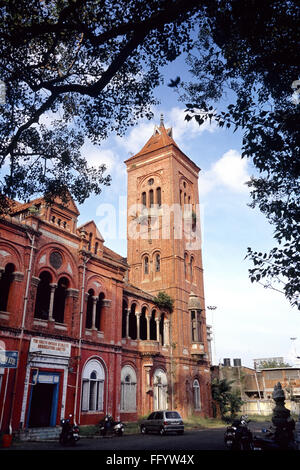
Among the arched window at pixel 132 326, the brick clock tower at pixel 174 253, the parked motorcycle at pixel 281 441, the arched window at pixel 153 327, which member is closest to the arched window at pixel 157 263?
the brick clock tower at pixel 174 253

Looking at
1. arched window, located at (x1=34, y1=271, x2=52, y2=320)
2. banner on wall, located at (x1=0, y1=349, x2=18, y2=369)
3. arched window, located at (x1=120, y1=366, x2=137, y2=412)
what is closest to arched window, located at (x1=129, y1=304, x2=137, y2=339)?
arched window, located at (x1=120, y1=366, x2=137, y2=412)

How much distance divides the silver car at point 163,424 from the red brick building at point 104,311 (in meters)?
2.45

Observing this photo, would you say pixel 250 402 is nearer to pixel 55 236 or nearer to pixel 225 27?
pixel 55 236

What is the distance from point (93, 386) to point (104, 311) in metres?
4.64

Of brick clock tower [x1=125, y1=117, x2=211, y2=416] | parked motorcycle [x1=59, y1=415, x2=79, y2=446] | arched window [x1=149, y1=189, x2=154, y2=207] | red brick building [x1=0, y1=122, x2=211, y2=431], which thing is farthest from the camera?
arched window [x1=149, y1=189, x2=154, y2=207]

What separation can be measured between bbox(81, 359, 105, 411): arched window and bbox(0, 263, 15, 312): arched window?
608 centimetres

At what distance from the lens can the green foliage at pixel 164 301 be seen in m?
30.8

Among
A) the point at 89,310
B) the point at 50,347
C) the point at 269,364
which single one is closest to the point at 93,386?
the point at 50,347

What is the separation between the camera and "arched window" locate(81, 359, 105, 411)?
68.9ft

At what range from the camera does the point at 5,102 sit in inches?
386

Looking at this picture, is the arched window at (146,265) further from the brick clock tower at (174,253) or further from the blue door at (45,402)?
the blue door at (45,402)

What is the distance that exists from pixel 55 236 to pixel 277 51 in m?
16.1

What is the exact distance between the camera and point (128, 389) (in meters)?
25.0

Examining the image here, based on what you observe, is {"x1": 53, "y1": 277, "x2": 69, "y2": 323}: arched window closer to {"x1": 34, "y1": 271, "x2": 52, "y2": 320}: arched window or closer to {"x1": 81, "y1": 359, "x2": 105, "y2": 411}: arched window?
{"x1": 34, "y1": 271, "x2": 52, "y2": 320}: arched window
